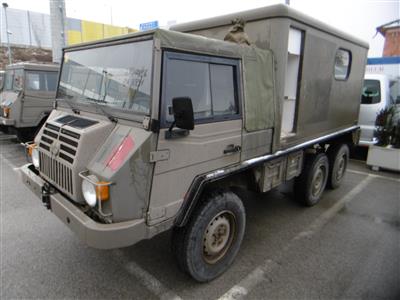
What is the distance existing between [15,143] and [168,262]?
7.75m

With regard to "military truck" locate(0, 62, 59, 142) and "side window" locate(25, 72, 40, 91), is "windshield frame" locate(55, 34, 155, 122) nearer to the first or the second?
"military truck" locate(0, 62, 59, 142)

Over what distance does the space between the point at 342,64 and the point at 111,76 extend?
3.86 meters

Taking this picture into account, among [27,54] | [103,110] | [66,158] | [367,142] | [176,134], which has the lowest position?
[367,142]

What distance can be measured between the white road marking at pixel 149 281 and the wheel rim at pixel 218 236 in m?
0.46

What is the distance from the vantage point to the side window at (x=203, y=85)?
2193mm

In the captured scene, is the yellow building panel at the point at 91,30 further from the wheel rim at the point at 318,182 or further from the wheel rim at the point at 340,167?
the wheel rim at the point at 318,182

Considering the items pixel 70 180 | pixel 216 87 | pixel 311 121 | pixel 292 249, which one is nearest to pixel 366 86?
pixel 311 121

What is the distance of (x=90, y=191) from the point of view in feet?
6.86

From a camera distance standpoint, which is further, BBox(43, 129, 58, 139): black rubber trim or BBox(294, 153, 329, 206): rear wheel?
BBox(294, 153, 329, 206): rear wheel

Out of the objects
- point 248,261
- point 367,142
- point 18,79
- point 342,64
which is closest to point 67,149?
point 248,261

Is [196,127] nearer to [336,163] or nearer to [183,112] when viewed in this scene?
[183,112]

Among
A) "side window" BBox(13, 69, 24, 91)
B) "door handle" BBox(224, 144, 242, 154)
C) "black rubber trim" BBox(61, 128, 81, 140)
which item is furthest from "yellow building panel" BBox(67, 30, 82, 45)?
"door handle" BBox(224, 144, 242, 154)

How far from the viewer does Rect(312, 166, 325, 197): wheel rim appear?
15.2ft

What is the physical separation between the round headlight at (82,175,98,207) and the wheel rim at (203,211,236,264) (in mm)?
1083
